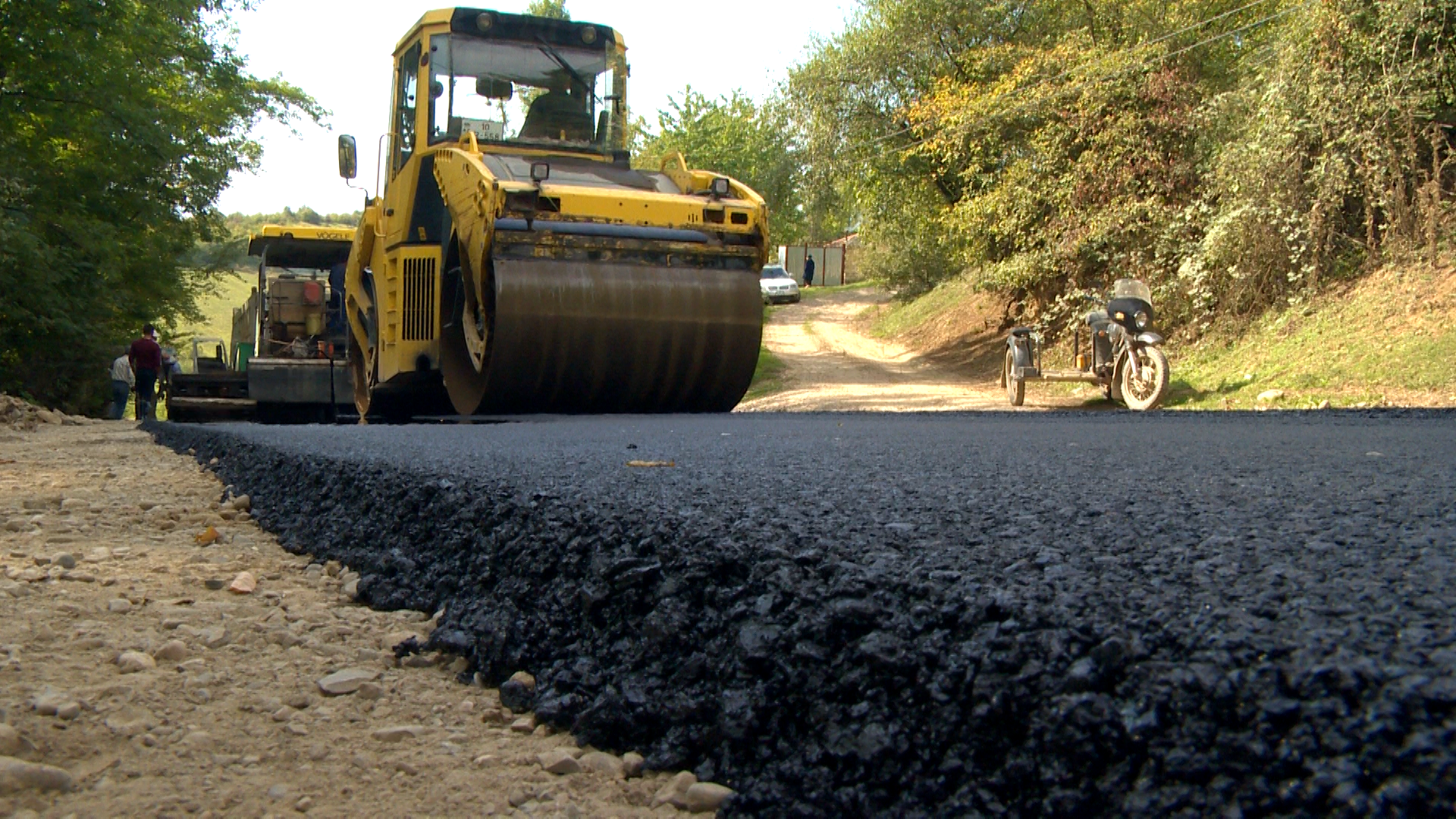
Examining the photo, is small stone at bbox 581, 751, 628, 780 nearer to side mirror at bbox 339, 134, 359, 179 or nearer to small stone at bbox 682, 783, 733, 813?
small stone at bbox 682, 783, 733, 813

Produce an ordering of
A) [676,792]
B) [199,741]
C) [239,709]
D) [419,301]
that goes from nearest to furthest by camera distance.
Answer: [676,792] < [199,741] < [239,709] < [419,301]

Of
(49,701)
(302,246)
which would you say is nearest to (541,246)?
(49,701)

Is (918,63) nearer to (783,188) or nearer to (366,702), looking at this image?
(783,188)

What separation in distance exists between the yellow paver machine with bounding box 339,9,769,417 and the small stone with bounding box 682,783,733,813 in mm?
5751

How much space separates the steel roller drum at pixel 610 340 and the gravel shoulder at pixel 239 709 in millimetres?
3920

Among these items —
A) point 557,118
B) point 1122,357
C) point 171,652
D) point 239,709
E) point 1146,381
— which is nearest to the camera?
point 239,709

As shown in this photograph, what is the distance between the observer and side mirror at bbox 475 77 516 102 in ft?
28.6

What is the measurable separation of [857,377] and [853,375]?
0.32 metres

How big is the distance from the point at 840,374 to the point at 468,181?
14.0 metres

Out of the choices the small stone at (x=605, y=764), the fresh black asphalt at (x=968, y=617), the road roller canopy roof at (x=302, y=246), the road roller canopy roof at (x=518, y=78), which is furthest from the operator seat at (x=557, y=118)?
the small stone at (x=605, y=764)

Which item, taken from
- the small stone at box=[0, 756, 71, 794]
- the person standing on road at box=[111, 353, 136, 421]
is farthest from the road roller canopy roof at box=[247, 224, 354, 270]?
the small stone at box=[0, 756, 71, 794]

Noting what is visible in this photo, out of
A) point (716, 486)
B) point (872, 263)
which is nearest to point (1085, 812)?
point (716, 486)

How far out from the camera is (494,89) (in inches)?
345

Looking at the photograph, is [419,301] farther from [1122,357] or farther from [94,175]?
[94,175]
